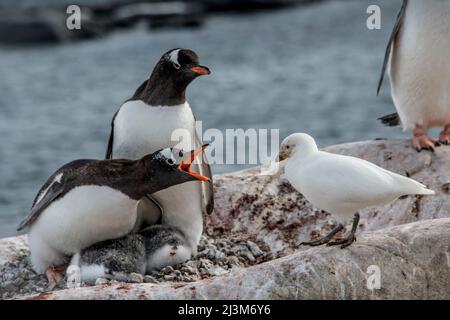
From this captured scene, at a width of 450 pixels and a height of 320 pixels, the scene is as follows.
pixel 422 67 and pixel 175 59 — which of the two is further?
pixel 422 67

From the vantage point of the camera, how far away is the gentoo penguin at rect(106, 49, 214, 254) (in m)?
6.46

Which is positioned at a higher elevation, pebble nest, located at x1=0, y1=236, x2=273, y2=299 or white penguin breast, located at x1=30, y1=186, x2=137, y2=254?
white penguin breast, located at x1=30, y1=186, x2=137, y2=254

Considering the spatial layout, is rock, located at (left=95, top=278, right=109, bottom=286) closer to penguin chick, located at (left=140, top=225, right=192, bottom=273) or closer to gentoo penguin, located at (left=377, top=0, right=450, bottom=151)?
penguin chick, located at (left=140, top=225, right=192, bottom=273)

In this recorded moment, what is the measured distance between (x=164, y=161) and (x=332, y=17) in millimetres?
28453

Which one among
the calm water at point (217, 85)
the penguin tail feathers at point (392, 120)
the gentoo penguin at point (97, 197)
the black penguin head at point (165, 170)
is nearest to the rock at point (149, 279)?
the gentoo penguin at point (97, 197)

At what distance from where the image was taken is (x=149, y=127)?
21.2ft

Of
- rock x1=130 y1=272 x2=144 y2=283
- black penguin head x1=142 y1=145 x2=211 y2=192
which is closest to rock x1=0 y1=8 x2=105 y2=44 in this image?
black penguin head x1=142 y1=145 x2=211 y2=192

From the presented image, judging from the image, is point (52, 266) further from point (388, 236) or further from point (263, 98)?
point (263, 98)

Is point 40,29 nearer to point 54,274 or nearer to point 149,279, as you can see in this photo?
point 54,274

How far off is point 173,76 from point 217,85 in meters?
19.9

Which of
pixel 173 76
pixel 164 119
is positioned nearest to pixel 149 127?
pixel 164 119

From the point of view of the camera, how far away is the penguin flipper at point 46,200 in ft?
20.7

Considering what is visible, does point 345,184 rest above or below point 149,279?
above

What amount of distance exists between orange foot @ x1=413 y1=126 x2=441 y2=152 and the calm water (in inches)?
318
